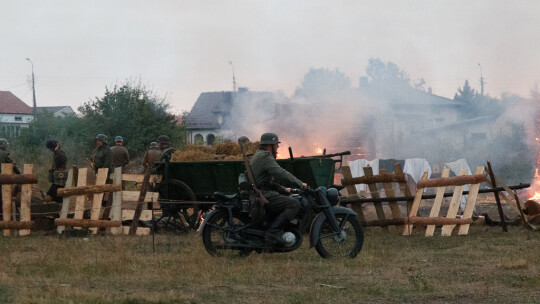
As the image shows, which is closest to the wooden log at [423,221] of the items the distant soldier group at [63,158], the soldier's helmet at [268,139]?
the soldier's helmet at [268,139]

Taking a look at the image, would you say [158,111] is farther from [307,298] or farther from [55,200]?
[307,298]

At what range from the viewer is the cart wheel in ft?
57.0

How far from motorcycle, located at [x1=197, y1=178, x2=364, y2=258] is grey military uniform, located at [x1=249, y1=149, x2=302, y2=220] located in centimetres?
25

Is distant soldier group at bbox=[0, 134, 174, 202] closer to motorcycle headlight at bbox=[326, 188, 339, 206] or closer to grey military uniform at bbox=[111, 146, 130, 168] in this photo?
grey military uniform at bbox=[111, 146, 130, 168]

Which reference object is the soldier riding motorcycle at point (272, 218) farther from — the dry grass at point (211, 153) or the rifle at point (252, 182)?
the dry grass at point (211, 153)

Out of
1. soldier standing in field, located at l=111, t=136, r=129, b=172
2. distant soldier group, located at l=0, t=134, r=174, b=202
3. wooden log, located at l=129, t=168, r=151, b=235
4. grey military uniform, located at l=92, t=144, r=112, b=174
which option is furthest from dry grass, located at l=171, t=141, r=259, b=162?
soldier standing in field, located at l=111, t=136, r=129, b=172

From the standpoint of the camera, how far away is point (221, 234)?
1227cm

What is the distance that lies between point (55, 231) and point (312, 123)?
69.3 ft

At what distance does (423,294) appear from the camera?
344 inches

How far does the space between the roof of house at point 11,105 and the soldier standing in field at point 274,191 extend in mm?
90913

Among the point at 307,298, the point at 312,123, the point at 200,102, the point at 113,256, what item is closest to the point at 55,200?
the point at 113,256

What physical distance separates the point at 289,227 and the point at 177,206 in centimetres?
583

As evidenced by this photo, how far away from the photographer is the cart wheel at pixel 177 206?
57.0 feet

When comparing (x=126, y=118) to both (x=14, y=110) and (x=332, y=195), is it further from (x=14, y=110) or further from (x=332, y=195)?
(x=14, y=110)
